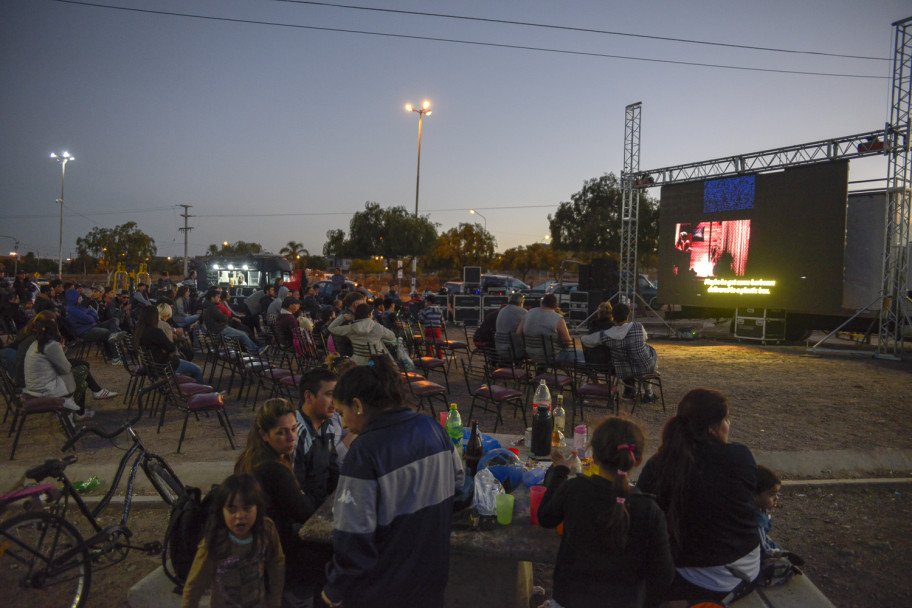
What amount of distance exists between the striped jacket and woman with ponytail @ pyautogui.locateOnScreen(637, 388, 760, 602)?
1035mm

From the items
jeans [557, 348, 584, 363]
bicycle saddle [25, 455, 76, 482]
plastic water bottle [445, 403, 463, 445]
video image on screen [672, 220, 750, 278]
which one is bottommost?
bicycle saddle [25, 455, 76, 482]

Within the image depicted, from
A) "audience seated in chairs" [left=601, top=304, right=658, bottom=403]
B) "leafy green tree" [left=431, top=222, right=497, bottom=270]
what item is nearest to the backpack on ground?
"audience seated in chairs" [left=601, top=304, right=658, bottom=403]

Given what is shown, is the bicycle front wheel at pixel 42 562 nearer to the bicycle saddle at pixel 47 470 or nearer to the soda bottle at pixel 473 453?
the bicycle saddle at pixel 47 470

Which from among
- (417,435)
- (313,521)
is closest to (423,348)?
(313,521)

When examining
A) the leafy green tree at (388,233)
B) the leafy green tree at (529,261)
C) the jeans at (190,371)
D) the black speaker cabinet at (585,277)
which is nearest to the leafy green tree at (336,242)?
the leafy green tree at (388,233)

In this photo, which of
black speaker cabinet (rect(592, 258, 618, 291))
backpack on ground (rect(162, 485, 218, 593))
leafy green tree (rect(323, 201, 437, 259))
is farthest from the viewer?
leafy green tree (rect(323, 201, 437, 259))

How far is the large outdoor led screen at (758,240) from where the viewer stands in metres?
13.1

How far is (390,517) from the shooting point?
1719 millimetres

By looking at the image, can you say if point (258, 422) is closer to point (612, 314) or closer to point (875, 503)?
point (875, 503)

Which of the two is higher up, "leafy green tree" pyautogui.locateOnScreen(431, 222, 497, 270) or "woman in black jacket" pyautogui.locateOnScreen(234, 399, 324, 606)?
"leafy green tree" pyautogui.locateOnScreen(431, 222, 497, 270)

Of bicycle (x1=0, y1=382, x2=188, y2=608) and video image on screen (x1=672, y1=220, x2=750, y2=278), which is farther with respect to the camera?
video image on screen (x1=672, y1=220, x2=750, y2=278)

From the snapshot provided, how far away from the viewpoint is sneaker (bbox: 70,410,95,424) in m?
6.18

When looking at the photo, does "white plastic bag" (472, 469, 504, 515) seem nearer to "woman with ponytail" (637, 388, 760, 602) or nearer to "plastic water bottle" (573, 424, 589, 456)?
"woman with ponytail" (637, 388, 760, 602)

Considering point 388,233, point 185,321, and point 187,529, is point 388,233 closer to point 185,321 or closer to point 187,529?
point 185,321
